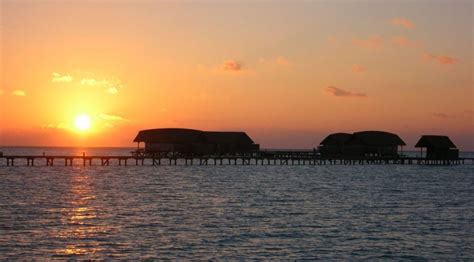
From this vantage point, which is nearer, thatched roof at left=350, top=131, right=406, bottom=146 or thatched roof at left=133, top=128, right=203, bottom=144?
thatched roof at left=133, top=128, right=203, bottom=144

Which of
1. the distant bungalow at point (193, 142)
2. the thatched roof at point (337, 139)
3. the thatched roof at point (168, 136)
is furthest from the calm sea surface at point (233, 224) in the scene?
the thatched roof at point (337, 139)

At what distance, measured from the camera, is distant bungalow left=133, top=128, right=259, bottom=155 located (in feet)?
294

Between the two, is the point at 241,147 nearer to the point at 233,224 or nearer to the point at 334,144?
the point at 334,144

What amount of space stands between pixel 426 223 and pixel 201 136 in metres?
64.1

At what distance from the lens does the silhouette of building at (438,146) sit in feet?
324

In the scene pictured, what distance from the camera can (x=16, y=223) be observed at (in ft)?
96.2

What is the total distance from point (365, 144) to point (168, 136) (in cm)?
3016

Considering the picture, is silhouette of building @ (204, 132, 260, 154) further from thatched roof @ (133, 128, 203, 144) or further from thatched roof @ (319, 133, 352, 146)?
thatched roof @ (319, 133, 352, 146)

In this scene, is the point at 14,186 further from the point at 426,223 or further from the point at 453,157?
the point at 453,157

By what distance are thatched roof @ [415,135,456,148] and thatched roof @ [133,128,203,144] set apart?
114 ft

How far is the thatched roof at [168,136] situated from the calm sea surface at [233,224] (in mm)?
39209

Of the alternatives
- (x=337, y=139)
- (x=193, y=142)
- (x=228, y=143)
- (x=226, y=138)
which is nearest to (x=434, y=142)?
(x=337, y=139)

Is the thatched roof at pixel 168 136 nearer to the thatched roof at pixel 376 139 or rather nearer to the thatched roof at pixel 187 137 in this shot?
the thatched roof at pixel 187 137

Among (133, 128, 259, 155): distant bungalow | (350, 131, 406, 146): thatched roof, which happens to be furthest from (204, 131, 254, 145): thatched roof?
(350, 131, 406, 146): thatched roof
